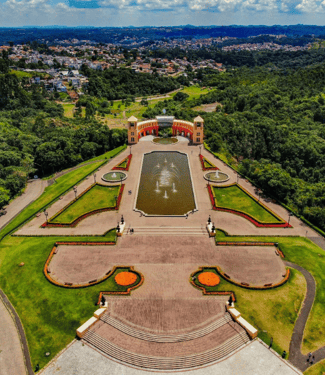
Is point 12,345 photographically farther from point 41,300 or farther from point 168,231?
point 168,231

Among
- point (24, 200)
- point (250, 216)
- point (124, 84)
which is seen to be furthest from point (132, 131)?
point (124, 84)

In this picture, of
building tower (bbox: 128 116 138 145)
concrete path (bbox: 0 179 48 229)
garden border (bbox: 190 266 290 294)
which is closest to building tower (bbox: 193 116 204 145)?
building tower (bbox: 128 116 138 145)

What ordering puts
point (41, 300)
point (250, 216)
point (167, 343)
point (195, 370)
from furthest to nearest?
point (250, 216) → point (41, 300) → point (167, 343) → point (195, 370)

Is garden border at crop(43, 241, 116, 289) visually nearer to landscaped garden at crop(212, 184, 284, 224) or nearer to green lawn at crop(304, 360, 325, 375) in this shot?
landscaped garden at crop(212, 184, 284, 224)

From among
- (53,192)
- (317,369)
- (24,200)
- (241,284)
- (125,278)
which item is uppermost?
Answer: (241,284)

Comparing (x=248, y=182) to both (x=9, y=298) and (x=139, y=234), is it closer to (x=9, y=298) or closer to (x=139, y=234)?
(x=139, y=234)

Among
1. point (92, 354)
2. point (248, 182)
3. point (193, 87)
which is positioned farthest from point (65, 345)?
point (193, 87)
